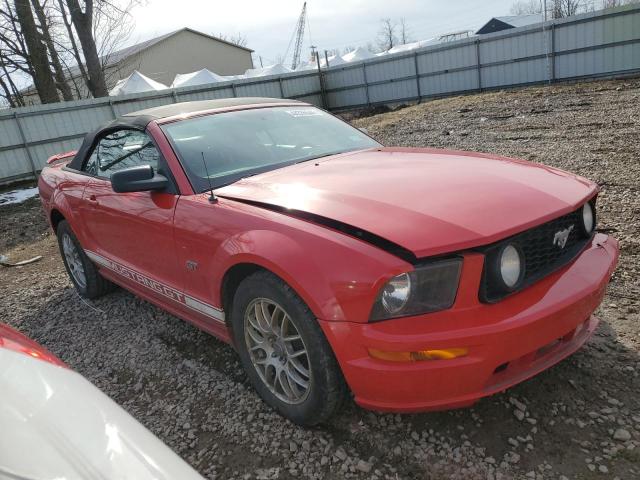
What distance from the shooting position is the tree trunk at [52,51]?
51.3 ft

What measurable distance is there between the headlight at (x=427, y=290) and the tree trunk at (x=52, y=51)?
18.0 metres

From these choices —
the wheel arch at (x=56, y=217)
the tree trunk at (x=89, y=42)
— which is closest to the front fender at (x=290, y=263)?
the wheel arch at (x=56, y=217)

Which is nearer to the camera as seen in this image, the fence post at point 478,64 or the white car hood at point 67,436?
the white car hood at point 67,436

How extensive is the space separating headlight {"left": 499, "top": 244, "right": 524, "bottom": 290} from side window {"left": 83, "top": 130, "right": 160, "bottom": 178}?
6.87ft

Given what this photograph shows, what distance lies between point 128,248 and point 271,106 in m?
1.43

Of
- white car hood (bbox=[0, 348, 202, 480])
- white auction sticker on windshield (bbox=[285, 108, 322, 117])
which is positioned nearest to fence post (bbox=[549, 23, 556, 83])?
white auction sticker on windshield (bbox=[285, 108, 322, 117])

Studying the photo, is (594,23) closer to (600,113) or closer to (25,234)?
(600,113)

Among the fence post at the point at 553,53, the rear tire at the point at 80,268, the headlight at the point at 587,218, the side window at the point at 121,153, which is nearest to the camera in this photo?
the headlight at the point at 587,218

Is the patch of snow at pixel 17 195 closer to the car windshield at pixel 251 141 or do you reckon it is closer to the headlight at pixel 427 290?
the car windshield at pixel 251 141

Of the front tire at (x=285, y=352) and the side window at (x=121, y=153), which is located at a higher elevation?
the side window at (x=121, y=153)

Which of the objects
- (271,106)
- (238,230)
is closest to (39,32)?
(271,106)

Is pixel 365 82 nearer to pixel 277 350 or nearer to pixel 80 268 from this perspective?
pixel 80 268

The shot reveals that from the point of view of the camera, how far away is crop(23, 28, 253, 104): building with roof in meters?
41.0

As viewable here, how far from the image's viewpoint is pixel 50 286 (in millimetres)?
→ 5000
